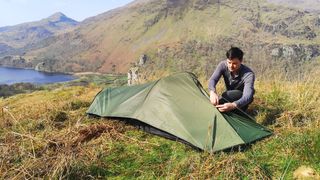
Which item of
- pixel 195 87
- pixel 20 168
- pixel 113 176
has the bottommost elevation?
pixel 113 176

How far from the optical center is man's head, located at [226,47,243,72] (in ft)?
24.2

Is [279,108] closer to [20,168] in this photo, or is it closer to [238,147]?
[238,147]

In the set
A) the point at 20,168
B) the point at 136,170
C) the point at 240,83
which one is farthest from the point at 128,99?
the point at 20,168

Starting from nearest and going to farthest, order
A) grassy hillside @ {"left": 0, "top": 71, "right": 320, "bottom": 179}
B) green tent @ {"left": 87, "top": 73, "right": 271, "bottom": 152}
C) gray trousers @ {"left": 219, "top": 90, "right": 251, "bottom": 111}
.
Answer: grassy hillside @ {"left": 0, "top": 71, "right": 320, "bottom": 179} → green tent @ {"left": 87, "top": 73, "right": 271, "bottom": 152} → gray trousers @ {"left": 219, "top": 90, "right": 251, "bottom": 111}

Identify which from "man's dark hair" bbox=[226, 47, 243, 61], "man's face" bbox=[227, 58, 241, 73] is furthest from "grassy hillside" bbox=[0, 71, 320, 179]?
"man's dark hair" bbox=[226, 47, 243, 61]

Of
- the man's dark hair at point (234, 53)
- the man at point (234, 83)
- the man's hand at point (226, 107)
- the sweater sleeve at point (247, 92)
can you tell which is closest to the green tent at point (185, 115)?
the man's hand at point (226, 107)

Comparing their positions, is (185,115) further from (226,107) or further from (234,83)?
(234,83)

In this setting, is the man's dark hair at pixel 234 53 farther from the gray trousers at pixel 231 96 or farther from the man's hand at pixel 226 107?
the man's hand at pixel 226 107

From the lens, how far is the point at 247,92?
743 cm

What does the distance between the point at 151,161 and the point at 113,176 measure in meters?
0.78

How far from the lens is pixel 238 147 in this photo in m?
6.48

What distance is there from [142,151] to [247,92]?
260 cm

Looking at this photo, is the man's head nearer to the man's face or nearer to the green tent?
the man's face

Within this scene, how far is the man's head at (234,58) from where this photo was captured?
24.2ft
